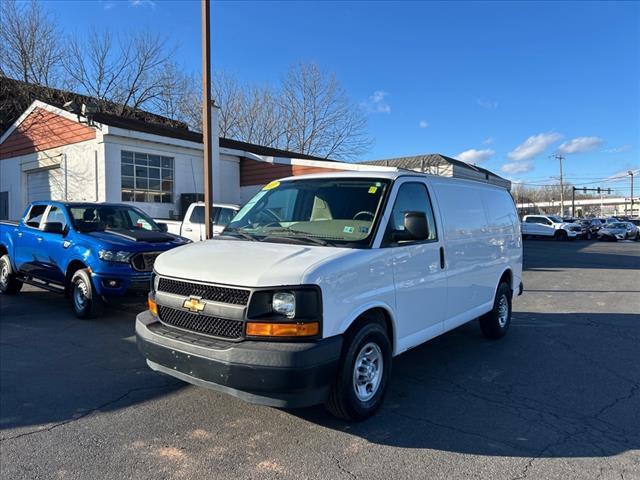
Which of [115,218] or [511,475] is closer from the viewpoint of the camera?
[511,475]

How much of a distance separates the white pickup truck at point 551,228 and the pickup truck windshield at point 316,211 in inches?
1370

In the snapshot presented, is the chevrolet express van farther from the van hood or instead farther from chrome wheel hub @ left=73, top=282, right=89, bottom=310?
chrome wheel hub @ left=73, top=282, right=89, bottom=310

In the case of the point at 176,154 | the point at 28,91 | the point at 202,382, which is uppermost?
the point at 28,91

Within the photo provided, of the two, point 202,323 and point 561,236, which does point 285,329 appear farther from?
point 561,236

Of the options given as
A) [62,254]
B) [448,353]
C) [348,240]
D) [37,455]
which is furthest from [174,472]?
[62,254]

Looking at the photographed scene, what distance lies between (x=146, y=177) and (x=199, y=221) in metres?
4.95

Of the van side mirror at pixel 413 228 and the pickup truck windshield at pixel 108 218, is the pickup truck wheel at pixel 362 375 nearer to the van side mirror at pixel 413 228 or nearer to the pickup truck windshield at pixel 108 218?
the van side mirror at pixel 413 228

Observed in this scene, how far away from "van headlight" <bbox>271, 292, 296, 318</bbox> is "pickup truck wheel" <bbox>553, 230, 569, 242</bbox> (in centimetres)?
3621

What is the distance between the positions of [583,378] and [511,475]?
2467mm

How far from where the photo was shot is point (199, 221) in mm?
12664

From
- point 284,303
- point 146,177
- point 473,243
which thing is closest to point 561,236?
point 146,177

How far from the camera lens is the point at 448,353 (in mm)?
5980

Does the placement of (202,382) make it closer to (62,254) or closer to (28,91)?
(62,254)

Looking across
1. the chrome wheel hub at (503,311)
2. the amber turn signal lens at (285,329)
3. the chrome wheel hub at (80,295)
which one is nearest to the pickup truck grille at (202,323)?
the amber turn signal lens at (285,329)
